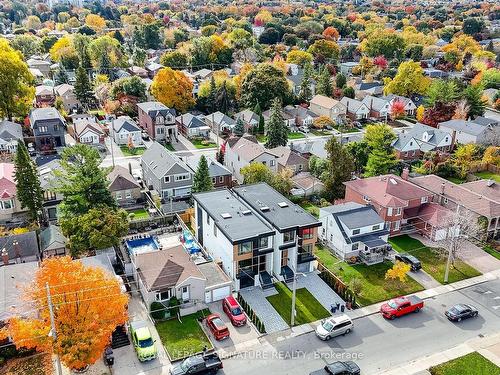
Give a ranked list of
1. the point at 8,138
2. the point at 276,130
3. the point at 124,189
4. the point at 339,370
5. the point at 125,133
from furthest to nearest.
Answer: the point at 125,133 < the point at 276,130 < the point at 8,138 < the point at 124,189 < the point at 339,370

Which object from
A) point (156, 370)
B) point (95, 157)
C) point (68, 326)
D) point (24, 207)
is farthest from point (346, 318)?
point (24, 207)

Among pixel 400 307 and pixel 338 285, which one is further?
pixel 338 285

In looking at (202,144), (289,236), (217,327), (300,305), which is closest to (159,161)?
(202,144)

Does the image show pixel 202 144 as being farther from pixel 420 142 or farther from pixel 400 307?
pixel 400 307

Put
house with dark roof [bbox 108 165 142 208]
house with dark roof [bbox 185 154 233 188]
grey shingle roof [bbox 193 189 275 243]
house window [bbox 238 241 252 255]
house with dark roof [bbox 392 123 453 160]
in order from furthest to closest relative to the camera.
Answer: house with dark roof [bbox 392 123 453 160], house with dark roof [bbox 185 154 233 188], house with dark roof [bbox 108 165 142 208], grey shingle roof [bbox 193 189 275 243], house window [bbox 238 241 252 255]

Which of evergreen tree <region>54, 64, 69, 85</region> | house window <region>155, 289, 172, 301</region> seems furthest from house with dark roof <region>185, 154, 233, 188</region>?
evergreen tree <region>54, 64, 69, 85</region>

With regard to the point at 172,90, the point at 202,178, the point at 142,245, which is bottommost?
the point at 142,245

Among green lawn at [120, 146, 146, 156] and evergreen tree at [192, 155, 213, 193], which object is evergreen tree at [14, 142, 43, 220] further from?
green lawn at [120, 146, 146, 156]
